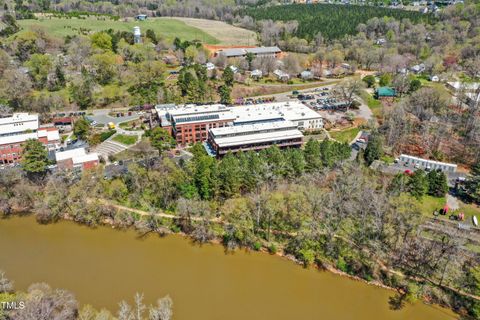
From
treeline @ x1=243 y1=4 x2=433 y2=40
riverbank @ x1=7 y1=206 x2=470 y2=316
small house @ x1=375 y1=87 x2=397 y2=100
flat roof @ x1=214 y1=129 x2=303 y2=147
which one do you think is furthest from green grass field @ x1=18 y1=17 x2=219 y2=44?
riverbank @ x1=7 y1=206 x2=470 y2=316

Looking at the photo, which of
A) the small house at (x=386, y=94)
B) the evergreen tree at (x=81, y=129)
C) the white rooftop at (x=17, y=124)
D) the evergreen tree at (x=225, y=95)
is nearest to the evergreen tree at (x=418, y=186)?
the small house at (x=386, y=94)

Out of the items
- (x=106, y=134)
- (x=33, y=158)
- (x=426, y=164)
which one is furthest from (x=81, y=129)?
(x=426, y=164)

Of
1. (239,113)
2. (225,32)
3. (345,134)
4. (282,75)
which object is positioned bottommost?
(345,134)

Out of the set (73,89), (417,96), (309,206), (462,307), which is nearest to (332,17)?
(417,96)

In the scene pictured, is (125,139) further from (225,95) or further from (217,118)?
(225,95)

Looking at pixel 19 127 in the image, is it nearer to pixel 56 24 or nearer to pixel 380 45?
pixel 56 24

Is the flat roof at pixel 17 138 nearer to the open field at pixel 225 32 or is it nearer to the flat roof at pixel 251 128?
the flat roof at pixel 251 128

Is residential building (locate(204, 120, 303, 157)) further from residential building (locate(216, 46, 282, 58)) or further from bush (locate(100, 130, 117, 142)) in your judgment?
residential building (locate(216, 46, 282, 58))

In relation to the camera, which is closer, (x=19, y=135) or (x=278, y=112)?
(x=19, y=135)
